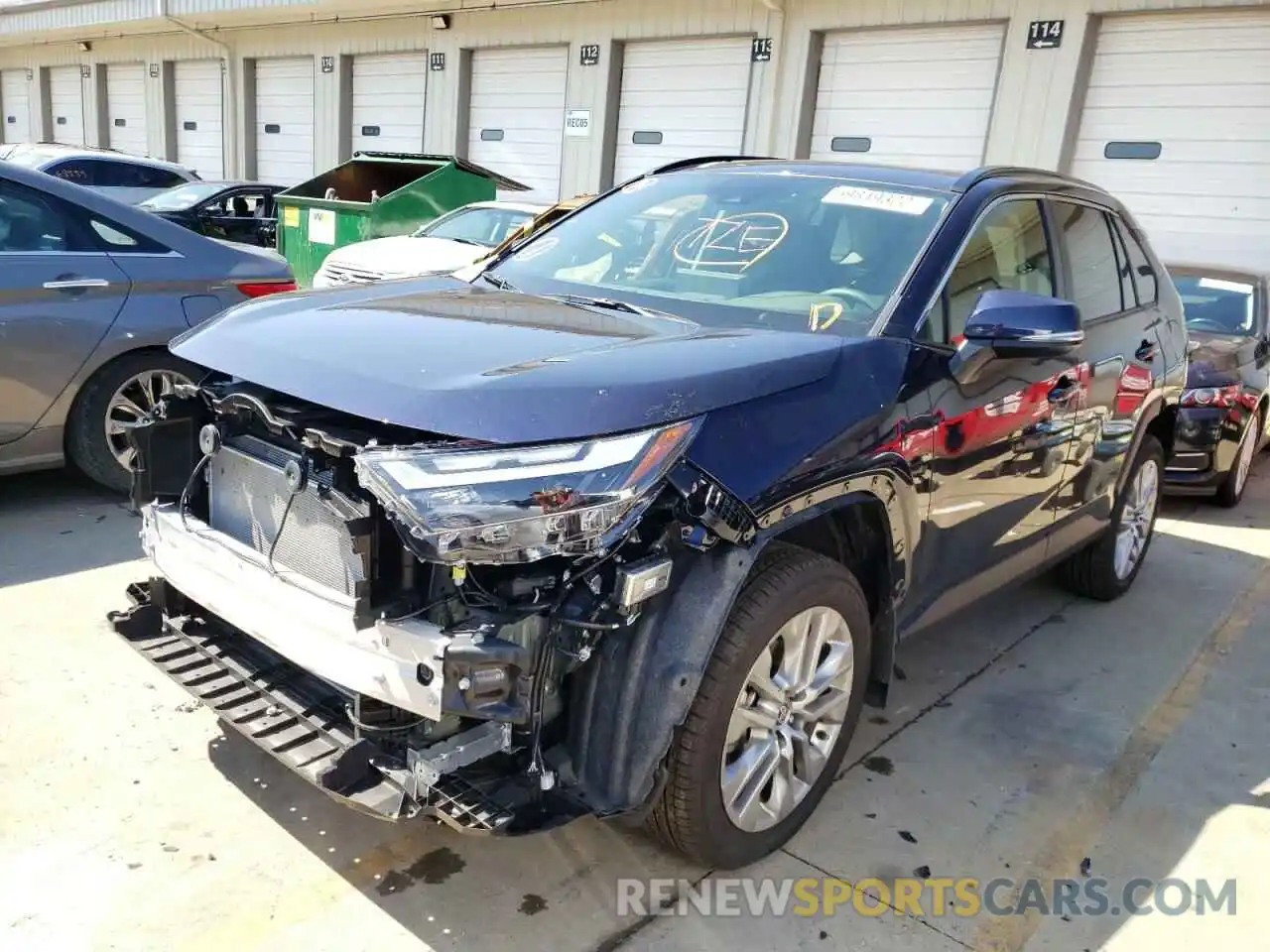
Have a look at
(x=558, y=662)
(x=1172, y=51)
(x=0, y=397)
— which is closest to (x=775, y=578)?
(x=558, y=662)

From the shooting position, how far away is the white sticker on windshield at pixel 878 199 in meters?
3.17

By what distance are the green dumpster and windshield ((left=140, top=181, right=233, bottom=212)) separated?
5.08 ft

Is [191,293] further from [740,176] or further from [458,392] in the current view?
[458,392]

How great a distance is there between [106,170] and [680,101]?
7673 mm

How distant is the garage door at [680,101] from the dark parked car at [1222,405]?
6.91m

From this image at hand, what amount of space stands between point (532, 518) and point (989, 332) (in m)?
1.56

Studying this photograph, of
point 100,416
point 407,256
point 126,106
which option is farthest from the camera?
point 126,106

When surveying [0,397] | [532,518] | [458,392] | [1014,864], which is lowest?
[1014,864]

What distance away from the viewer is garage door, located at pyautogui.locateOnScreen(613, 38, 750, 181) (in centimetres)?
1257

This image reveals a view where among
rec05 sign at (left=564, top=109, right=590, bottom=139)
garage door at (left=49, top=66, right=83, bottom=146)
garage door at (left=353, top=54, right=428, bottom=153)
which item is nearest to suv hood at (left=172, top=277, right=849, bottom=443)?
rec05 sign at (left=564, top=109, right=590, bottom=139)

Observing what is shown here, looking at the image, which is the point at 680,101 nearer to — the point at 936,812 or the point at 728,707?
the point at 936,812

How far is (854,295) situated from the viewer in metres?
2.94

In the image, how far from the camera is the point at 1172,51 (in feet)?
31.0

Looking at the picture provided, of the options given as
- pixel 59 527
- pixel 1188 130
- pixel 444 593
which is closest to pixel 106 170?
pixel 59 527
